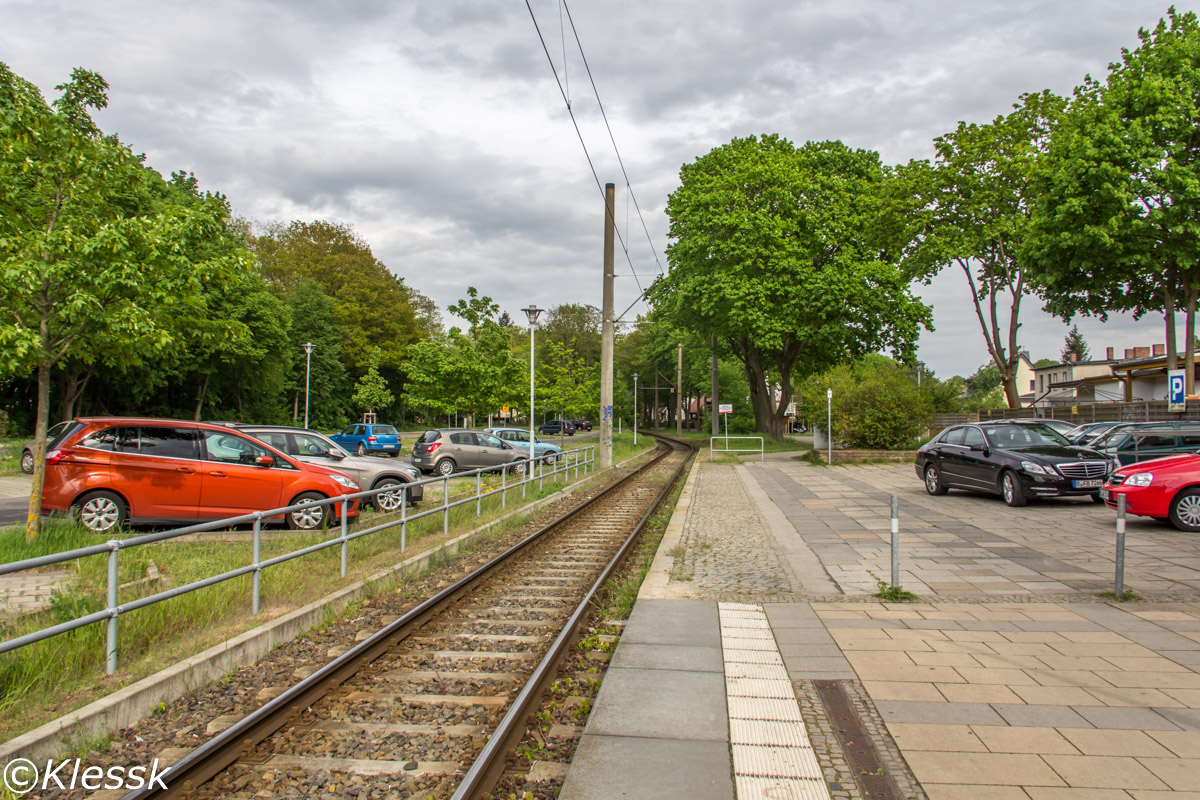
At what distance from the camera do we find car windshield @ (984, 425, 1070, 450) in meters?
14.5

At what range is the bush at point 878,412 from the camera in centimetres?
2773

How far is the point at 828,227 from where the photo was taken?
34.7m

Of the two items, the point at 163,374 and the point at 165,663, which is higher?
the point at 163,374

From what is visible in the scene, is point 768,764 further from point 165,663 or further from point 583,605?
point 165,663

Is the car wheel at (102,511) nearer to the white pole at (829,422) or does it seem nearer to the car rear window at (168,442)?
the car rear window at (168,442)

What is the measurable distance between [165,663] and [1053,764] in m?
5.01

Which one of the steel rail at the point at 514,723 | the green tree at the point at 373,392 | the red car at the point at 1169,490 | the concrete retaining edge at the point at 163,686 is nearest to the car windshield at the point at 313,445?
the concrete retaining edge at the point at 163,686

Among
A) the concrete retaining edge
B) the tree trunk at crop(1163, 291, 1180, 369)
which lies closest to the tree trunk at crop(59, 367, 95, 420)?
the concrete retaining edge

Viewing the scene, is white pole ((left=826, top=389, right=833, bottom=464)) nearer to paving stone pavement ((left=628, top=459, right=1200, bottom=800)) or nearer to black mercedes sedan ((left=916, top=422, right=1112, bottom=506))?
black mercedes sedan ((left=916, top=422, right=1112, bottom=506))

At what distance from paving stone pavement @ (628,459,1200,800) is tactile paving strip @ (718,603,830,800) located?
116 millimetres

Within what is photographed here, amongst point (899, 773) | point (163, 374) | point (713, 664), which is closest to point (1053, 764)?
point (899, 773)

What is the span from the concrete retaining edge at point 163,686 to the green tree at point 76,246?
14.0 feet

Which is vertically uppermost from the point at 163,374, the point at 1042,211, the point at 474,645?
the point at 1042,211

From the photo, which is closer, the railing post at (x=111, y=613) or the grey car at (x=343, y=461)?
the railing post at (x=111, y=613)
